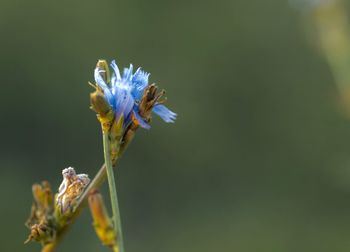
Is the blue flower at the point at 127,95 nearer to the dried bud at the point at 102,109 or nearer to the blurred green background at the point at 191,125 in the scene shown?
the dried bud at the point at 102,109

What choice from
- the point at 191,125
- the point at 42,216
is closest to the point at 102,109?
the point at 42,216

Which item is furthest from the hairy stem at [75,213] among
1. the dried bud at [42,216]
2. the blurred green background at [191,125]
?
the blurred green background at [191,125]

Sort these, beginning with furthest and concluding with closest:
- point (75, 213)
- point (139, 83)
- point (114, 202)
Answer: point (139, 83)
point (75, 213)
point (114, 202)

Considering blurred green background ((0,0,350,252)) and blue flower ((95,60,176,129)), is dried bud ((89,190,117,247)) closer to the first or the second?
blue flower ((95,60,176,129))

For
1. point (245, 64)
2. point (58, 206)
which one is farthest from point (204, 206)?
point (58, 206)

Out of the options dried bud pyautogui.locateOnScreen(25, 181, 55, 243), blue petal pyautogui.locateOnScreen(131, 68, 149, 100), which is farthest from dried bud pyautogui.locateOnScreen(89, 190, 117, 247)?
blue petal pyautogui.locateOnScreen(131, 68, 149, 100)

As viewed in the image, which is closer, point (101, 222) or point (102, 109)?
point (101, 222)

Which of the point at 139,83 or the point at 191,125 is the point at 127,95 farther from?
the point at 191,125
